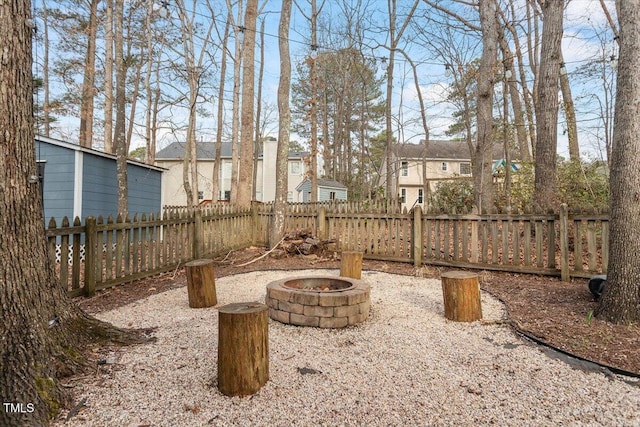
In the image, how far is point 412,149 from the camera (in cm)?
3188

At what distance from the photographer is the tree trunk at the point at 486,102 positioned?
7876 mm

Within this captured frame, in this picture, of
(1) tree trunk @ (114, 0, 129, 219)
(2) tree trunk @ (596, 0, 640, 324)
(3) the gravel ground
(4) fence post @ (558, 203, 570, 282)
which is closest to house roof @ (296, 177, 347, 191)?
(1) tree trunk @ (114, 0, 129, 219)

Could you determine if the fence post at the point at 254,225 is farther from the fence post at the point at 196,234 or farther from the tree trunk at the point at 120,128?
the tree trunk at the point at 120,128

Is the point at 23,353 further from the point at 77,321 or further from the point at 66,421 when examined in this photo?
the point at 77,321

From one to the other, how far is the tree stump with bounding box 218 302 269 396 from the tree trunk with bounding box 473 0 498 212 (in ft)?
22.6

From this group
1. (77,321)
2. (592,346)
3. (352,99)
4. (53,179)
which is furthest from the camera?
(352,99)

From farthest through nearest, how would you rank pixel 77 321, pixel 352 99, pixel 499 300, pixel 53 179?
pixel 352 99, pixel 53 179, pixel 499 300, pixel 77 321

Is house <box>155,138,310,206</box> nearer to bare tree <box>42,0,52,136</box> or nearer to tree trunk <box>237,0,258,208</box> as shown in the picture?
bare tree <box>42,0,52,136</box>

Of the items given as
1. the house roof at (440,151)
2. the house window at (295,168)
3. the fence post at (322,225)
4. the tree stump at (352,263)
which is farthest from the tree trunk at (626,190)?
the house roof at (440,151)

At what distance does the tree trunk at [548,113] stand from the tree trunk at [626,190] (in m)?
3.97

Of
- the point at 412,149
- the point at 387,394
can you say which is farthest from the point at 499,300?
the point at 412,149

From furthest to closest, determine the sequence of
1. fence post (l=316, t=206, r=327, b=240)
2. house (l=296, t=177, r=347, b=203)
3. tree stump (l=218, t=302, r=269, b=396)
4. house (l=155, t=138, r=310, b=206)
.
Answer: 1. house (l=155, t=138, r=310, b=206)
2. house (l=296, t=177, r=347, b=203)
3. fence post (l=316, t=206, r=327, b=240)
4. tree stump (l=218, t=302, r=269, b=396)

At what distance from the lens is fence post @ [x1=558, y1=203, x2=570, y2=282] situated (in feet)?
17.5

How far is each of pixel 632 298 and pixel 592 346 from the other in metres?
0.84
